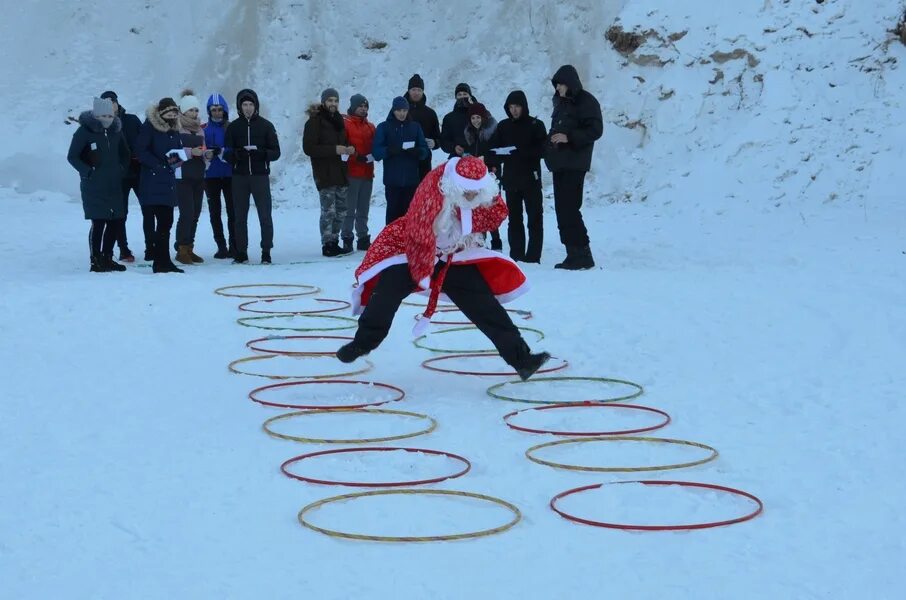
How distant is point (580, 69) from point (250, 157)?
1036 cm

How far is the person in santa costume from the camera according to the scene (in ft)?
22.6

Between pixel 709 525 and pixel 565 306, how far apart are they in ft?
17.6

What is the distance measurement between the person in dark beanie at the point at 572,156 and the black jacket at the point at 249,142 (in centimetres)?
318

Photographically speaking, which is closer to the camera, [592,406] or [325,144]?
[592,406]

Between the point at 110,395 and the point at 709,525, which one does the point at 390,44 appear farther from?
the point at 709,525

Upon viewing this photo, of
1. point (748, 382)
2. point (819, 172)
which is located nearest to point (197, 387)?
point (748, 382)

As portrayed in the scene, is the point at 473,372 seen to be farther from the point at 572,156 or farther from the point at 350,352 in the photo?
the point at 572,156

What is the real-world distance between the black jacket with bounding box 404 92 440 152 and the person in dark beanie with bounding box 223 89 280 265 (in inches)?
73.4

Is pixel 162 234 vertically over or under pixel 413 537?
over

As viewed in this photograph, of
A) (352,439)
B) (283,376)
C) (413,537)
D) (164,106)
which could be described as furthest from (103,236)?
(413,537)

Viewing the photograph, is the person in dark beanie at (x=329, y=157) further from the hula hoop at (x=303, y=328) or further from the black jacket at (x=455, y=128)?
the hula hoop at (x=303, y=328)

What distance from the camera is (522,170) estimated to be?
494 inches

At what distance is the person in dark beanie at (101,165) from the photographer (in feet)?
38.0

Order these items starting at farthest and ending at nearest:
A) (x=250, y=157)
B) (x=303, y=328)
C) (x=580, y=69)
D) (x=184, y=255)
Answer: (x=580, y=69) → (x=184, y=255) → (x=250, y=157) → (x=303, y=328)
